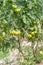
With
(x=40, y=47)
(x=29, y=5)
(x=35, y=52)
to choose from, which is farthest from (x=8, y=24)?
(x=40, y=47)

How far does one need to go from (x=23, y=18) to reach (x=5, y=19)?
23 centimetres

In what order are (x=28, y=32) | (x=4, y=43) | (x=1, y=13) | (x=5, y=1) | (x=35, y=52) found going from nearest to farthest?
(x=5, y=1) → (x=1, y=13) → (x=28, y=32) → (x=4, y=43) → (x=35, y=52)

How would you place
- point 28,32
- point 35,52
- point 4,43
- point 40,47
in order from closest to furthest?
point 28,32 < point 4,43 < point 35,52 < point 40,47

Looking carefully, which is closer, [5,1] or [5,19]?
[5,1]

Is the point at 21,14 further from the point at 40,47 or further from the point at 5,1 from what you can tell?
the point at 40,47

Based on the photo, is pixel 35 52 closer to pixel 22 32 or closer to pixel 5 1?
pixel 22 32

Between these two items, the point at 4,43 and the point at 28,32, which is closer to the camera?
the point at 28,32

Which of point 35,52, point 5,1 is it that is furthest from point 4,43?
point 35,52

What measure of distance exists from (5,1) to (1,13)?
270mm

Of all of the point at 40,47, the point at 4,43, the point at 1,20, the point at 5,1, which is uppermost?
the point at 5,1

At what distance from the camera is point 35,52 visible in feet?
15.5

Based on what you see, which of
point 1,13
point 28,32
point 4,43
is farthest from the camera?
point 4,43

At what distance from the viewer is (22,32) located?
3117 mm

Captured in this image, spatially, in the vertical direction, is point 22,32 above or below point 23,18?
below
